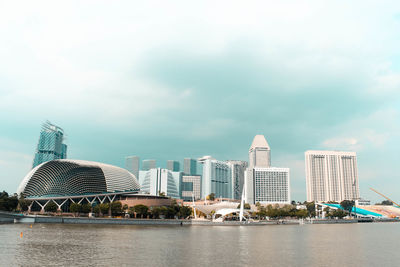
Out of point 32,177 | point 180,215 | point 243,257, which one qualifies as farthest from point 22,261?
point 32,177

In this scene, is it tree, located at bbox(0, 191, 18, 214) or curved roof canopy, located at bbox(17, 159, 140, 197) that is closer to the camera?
tree, located at bbox(0, 191, 18, 214)

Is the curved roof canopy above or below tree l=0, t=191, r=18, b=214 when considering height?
above

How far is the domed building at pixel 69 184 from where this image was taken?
504 feet

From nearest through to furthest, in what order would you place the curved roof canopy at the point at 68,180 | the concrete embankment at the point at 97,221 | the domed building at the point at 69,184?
the concrete embankment at the point at 97,221
the domed building at the point at 69,184
the curved roof canopy at the point at 68,180

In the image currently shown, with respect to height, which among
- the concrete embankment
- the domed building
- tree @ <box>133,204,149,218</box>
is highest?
the domed building

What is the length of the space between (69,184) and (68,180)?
222 cm

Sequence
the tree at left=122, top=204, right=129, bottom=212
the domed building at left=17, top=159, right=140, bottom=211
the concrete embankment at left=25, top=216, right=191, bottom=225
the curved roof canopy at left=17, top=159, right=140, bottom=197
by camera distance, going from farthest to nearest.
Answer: the curved roof canopy at left=17, top=159, right=140, bottom=197, the domed building at left=17, top=159, right=140, bottom=211, the tree at left=122, top=204, right=129, bottom=212, the concrete embankment at left=25, top=216, right=191, bottom=225

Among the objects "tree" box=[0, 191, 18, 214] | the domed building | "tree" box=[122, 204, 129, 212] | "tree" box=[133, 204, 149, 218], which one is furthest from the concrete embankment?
the domed building

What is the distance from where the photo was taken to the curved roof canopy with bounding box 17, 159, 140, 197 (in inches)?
6127

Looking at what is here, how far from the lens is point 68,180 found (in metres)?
159

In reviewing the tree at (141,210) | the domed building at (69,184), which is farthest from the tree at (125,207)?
the domed building at (69,184)

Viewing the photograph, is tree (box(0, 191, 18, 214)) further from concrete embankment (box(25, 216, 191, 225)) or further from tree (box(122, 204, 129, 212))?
tree (box(122, 204, 129, 212))

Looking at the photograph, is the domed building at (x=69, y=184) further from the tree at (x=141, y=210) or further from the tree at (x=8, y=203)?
the tree at (x=141, y=210)

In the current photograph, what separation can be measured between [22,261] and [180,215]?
112 metres
